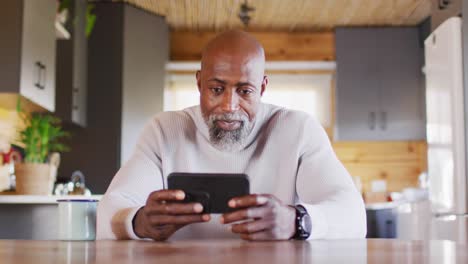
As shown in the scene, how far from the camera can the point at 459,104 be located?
371 cm

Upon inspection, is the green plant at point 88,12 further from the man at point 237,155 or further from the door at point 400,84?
the man at point 237,155

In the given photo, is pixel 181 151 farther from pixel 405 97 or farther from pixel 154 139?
pixel 405 97

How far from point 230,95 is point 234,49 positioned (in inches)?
4.6

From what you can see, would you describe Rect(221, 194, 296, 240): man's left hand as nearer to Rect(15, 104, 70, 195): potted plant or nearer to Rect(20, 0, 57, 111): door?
Rect(15, 104, 70, 195): potted plant

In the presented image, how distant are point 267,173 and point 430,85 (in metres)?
2.63

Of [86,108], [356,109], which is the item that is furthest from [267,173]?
[356,109]

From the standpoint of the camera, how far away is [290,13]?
19.1 feet

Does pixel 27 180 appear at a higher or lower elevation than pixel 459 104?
lower

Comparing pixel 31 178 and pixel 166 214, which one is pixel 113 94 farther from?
pixel 166 214

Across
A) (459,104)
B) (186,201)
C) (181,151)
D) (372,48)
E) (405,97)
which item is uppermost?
(372,48)

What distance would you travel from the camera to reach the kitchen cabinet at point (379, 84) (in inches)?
238

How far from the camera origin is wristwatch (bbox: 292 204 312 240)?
5.02ft

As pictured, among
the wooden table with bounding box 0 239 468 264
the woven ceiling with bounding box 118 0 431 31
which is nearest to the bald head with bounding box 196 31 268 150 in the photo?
the wooden table with bounding box 0 239 468 264

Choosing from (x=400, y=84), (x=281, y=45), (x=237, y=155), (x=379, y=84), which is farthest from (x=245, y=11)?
(x=237, y=155)
